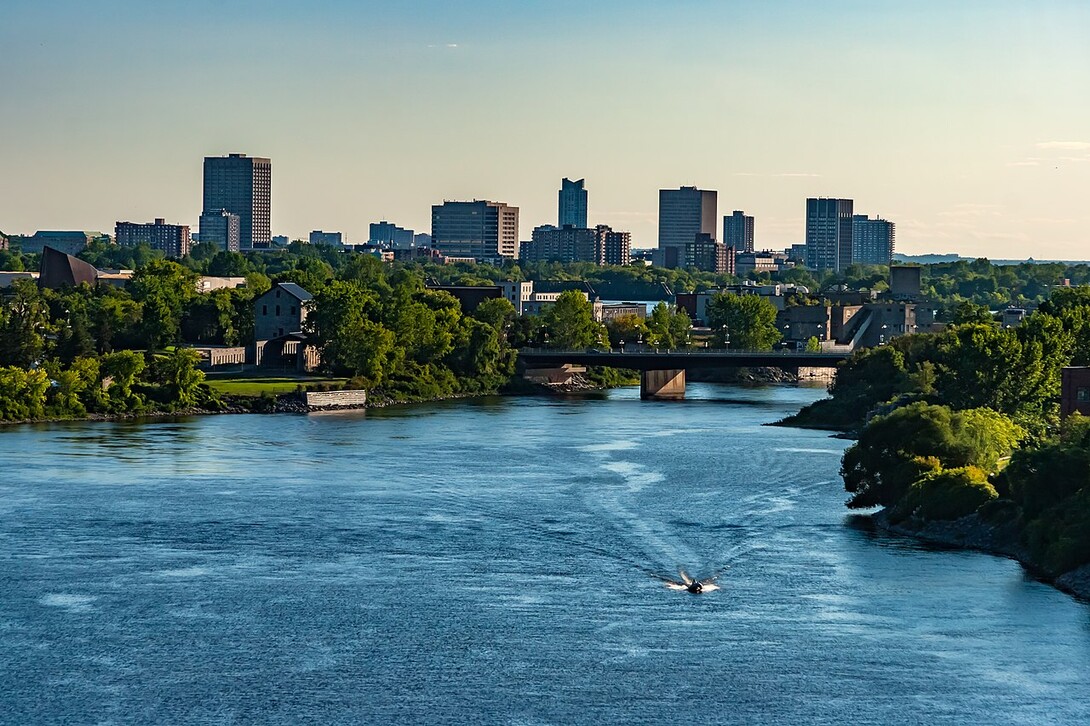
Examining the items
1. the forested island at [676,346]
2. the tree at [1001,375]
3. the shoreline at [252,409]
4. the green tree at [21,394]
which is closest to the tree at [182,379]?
the forested island at [676,346]

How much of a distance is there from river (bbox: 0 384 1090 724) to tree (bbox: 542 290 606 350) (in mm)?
50244

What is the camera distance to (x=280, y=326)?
102 metres

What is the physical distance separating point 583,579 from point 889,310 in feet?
323

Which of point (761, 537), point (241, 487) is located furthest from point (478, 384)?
point (761, 537)

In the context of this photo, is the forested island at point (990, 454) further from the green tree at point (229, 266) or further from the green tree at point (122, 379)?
the green tree at point (229, 266)

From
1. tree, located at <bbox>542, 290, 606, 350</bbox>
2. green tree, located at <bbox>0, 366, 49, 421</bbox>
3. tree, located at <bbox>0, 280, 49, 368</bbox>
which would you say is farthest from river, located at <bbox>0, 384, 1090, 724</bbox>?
tree, located at <bbox>542, 290, 606, 350</bbox>

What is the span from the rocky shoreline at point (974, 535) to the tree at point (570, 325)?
62.9m

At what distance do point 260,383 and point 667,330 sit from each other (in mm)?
42700

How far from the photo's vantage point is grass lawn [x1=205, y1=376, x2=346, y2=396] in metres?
85.1

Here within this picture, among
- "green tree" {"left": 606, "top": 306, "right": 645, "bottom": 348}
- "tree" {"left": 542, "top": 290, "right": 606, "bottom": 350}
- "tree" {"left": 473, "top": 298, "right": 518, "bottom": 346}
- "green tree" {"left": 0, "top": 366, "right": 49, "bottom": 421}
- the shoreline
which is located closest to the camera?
"green tree" {"left": 0, "top": 366, "right": 49, "bottom": 421}

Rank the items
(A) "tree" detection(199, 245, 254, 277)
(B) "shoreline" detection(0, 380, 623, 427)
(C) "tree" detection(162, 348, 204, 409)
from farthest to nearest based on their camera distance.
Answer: (A) "tree" detection(199, 245, 254, 277), (C) "tree" detection(162, 348, 204, 409), (B) "shoreline" detection(0, 380, 623, 427)

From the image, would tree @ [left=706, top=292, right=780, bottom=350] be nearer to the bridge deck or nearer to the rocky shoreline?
the bridge deck

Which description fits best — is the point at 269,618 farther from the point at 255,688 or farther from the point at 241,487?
the point at 241,487

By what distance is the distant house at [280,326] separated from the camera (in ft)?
323
